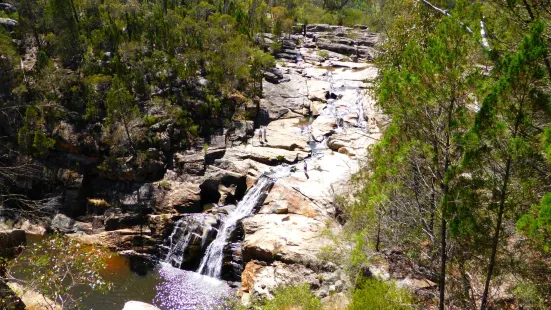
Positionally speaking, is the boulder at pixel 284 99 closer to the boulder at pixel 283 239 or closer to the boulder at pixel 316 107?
the boulder at pixel 316 107

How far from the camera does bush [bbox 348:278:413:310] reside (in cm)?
1110

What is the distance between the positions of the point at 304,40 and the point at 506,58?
214 ft

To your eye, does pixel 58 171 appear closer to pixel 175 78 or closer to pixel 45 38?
pixel 175 78

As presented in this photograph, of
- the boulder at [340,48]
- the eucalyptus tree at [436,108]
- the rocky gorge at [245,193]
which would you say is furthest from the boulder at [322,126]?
the boulder at [340,48]

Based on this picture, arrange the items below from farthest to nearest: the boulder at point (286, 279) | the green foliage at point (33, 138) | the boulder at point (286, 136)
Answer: the boulder at point (286, 136) → the green foliage at point (33, 138) → the boulder at point (286, 279)

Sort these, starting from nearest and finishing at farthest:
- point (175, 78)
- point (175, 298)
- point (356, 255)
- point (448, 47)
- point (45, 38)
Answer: point (448, 47) → point (356, 255) → point (175, 298) → point (175, 78) → point (45, 38)

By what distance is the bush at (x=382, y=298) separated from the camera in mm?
11102

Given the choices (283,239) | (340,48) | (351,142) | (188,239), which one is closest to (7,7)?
(188,239)

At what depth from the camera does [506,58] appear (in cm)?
686

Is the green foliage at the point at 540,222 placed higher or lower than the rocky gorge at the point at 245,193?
higher

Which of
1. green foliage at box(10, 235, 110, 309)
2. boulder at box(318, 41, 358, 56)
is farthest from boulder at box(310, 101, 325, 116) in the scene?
green foliage at box(10, 235, 110, 309)

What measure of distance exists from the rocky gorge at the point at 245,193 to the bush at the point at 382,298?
369 cm

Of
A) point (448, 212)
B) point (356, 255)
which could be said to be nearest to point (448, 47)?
point (448, 212)

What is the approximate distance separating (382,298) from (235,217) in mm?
16197
